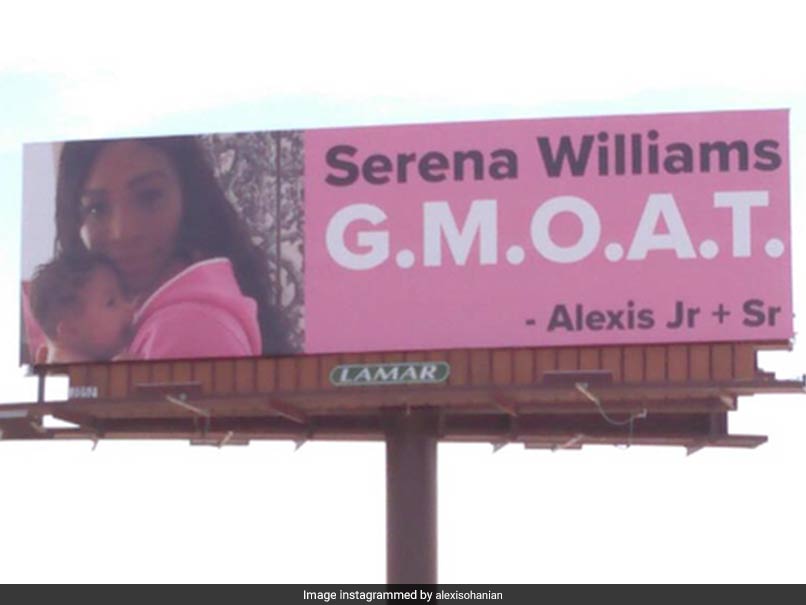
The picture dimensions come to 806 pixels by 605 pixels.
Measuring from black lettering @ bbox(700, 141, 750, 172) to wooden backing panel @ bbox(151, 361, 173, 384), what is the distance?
26.7 ft

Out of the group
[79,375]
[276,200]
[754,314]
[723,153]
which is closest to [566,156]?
[723,153]

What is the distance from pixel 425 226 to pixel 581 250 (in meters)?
2.24

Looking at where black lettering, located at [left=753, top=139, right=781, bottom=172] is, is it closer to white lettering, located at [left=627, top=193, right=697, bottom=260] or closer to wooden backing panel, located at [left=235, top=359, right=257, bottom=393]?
white lettering, located at [left=627, top=193, right=697, bottom=260]

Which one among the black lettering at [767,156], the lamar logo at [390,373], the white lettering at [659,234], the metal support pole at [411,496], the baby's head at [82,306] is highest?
the black lettering at [767,156]

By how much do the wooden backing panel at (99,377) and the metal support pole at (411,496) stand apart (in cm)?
409

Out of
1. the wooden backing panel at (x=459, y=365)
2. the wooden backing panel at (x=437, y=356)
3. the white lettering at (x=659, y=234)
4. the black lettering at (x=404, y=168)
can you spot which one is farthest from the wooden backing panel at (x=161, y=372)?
the white lettering at (x=659, y=234)

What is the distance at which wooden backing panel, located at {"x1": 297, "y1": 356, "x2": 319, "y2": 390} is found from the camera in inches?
1587

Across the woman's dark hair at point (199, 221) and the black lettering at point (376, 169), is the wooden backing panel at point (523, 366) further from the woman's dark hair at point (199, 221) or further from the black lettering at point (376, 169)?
the woman's dark hair at point (199, 221)

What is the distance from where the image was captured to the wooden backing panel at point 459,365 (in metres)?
39.9

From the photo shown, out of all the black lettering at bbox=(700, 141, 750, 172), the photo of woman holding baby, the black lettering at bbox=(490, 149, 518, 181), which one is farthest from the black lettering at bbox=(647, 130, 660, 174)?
the photo of woman holding baby

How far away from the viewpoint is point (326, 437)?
4284cm

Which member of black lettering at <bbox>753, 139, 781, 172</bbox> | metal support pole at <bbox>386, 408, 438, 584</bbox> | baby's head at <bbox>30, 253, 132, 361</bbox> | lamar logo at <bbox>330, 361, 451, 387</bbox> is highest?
black lettering at <bbox>753, 139, 781, 172</bbox>

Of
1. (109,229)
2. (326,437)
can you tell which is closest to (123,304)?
(109,229)

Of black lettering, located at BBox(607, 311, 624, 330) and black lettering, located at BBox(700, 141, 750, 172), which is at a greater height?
black lettering, located at BBox(700, 141, 750, 172)
